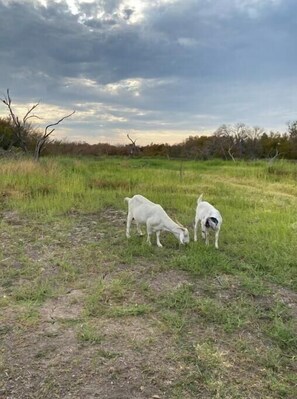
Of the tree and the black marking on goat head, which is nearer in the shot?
the black marking on goat head

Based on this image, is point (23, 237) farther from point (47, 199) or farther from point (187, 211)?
point (187, 211)

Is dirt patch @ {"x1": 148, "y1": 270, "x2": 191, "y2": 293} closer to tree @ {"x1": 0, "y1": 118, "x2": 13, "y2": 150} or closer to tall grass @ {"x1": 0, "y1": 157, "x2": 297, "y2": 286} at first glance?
tall grass @ {"x1": 0, "y1": 157, "x2": 297, "y2": 286}

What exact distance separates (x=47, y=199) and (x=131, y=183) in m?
3.48

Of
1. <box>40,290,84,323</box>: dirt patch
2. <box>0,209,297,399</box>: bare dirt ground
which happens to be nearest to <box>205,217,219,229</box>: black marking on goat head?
<box>0,209,297,399</box>: bare dirt ground

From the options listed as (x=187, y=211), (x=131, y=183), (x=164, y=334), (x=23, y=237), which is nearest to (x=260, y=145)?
(x=131, y=183)

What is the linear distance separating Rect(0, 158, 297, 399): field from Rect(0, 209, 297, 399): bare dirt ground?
0.01 metres

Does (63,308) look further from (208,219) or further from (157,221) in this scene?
(208,219)

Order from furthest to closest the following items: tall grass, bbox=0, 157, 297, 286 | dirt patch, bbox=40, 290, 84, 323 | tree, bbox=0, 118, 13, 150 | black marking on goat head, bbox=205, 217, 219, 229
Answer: tree, bbox=0, 118, 13, 150 < black marking on goat head, bbox=205, 217, 219, 229 < tall grass, bbox=0, 157, 297, 286 < dirt patch, bbox=40, 290, 84, 323

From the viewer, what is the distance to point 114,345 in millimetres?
3199

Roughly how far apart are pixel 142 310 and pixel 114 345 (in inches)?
25.6

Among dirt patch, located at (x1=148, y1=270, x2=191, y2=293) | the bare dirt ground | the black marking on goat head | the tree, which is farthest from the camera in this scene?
the tree

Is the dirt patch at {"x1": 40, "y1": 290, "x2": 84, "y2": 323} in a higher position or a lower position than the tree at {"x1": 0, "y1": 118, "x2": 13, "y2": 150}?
lower

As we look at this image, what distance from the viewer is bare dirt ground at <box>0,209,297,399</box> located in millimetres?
2701

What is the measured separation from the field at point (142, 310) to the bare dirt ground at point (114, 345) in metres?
0.01
